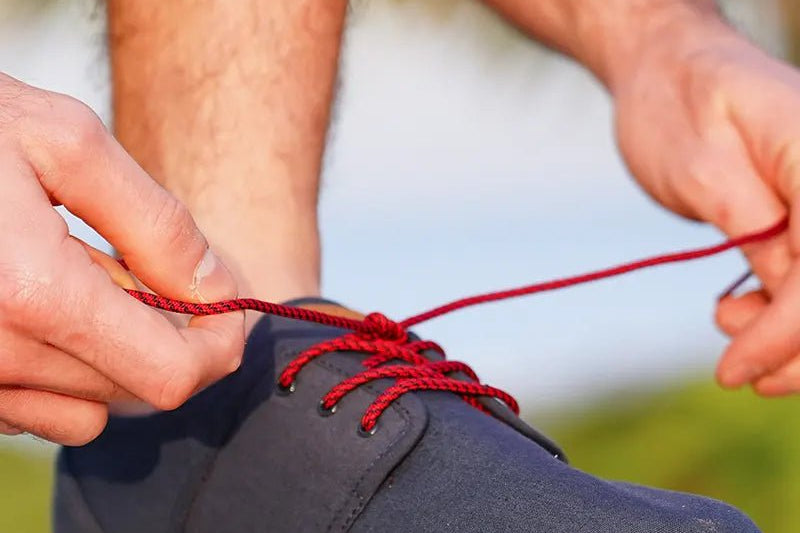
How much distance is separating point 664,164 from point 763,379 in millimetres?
331

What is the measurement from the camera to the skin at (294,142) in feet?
3.34

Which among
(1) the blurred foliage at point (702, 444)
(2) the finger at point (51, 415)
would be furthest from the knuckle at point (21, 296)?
(1) the blurred foliage at point (702, 444)

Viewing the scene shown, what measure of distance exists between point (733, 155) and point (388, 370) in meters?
0.62

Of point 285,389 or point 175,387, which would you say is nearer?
point 175,387

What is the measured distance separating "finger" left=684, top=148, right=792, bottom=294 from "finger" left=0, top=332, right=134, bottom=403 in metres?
0.92

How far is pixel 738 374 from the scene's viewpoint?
1.63 m

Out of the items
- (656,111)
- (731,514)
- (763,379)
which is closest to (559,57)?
(656,111)

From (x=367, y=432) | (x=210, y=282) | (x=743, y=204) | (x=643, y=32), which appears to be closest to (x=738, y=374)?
(x=743, y=204)

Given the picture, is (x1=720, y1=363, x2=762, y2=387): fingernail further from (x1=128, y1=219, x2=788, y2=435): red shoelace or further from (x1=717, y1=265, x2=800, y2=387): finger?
(x1=128, y1=219, x2=788, y2=435): red shoelace

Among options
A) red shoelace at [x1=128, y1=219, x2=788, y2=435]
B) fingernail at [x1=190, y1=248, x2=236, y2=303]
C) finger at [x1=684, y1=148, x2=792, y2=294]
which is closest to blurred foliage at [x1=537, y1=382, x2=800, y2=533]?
finger at [x1=684, y1=148, x2=792, y2=294]

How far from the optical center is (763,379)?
1.63 metres

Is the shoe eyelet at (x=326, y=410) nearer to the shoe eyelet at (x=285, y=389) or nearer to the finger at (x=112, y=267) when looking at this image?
the shoe eyelet at (x=285, y=389)

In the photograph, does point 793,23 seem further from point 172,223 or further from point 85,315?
point 85,315

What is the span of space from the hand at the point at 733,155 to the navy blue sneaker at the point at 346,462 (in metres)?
0.40
